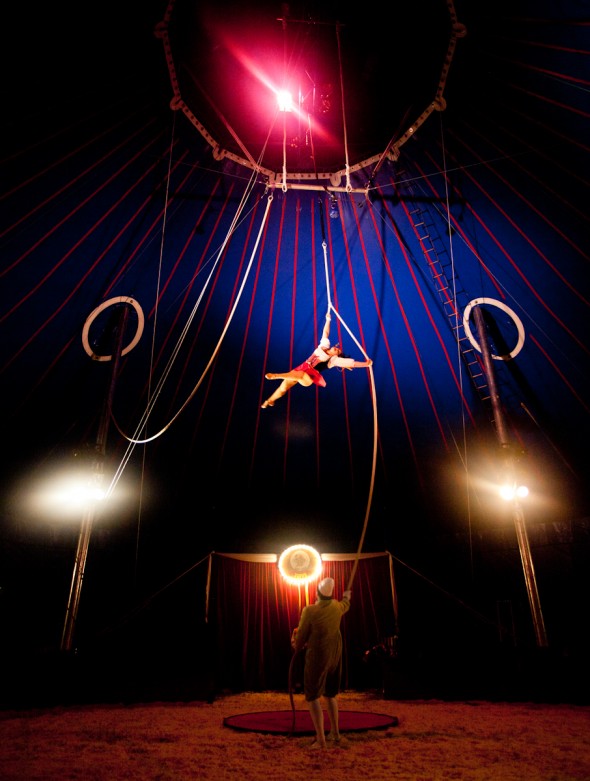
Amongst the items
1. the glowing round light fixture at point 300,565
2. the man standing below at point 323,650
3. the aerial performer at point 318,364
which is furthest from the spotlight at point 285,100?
the glowing round light fixture at point 300,565

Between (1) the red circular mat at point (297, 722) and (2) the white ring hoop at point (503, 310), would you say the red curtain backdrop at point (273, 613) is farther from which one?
(2) the white ring hoop at point (503, 310)

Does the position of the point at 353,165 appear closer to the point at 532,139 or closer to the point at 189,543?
the point at 532,139

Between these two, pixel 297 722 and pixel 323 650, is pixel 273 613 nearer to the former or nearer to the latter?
pixel 297 722

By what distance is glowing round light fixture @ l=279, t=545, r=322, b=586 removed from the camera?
24.1ft

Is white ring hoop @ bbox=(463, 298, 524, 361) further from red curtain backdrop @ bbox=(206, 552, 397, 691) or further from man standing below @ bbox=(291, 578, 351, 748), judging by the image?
man standing below @ bbox=(291, 578, 351, 748)

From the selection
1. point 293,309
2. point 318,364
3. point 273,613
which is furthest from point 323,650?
point 273,613

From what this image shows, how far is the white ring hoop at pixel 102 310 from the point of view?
19.6 feet

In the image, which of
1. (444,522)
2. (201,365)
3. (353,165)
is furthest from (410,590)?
(353,165)

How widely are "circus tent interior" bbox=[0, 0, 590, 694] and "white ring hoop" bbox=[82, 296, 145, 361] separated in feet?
0.09

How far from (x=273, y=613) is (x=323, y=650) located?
4.74m

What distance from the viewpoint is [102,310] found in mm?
6000

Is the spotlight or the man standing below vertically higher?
the spotlight

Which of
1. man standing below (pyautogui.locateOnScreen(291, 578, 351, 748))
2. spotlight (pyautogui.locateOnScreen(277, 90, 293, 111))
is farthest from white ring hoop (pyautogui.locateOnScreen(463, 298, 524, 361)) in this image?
man standing below (pyautogui.locateOnScreen(291, 578, 351, 748))

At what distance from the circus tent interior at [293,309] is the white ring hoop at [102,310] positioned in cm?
3
